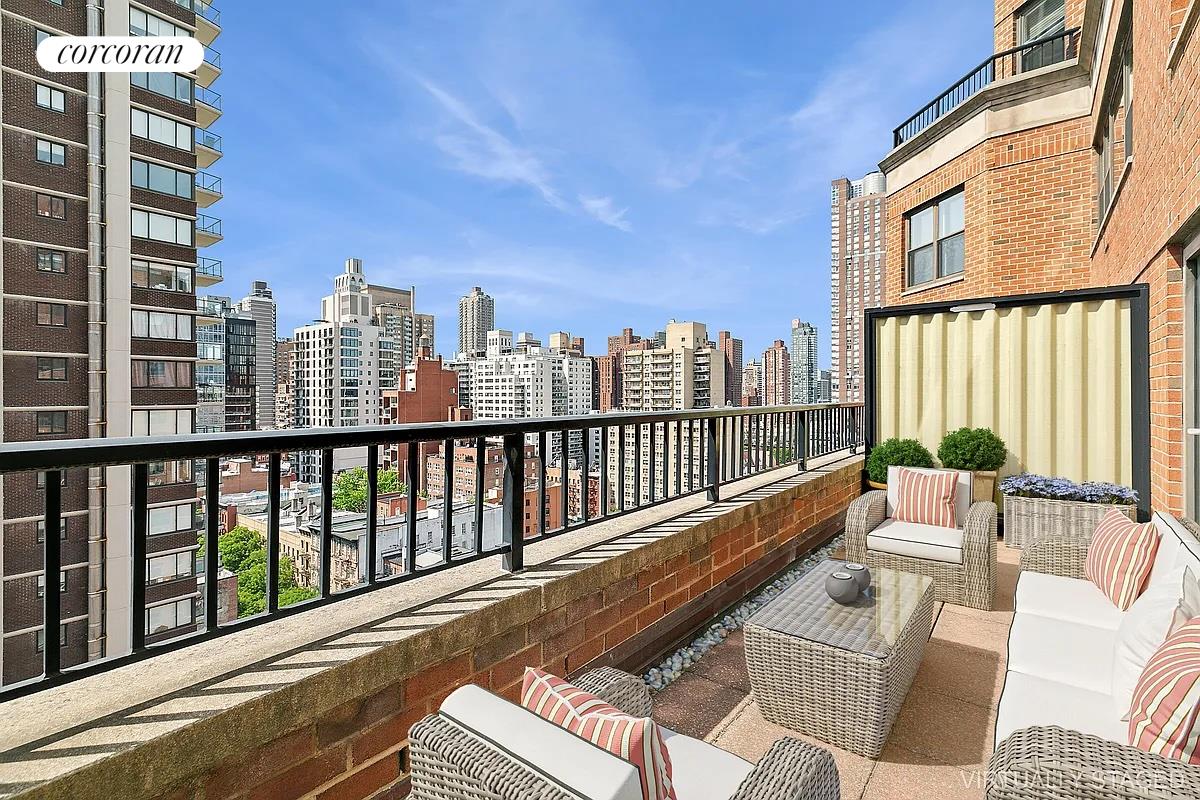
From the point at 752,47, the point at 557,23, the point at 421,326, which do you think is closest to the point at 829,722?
the point at 557,23

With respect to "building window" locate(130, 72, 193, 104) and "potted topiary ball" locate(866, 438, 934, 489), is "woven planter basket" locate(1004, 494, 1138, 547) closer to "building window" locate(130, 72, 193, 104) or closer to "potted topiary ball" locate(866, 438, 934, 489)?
"potted topiary ball" locate(866, 438, 934, 489)

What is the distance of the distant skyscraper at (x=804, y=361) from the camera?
24.4m

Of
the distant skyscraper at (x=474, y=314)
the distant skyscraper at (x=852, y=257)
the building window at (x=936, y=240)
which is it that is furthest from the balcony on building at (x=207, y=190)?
the distant skyscraper at (x=474, y=314)

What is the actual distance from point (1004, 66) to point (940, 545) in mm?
8461

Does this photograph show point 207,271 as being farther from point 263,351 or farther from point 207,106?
point 207,106

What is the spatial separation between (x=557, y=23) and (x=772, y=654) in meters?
10.0

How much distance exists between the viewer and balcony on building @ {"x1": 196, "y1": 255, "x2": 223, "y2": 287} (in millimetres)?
7934

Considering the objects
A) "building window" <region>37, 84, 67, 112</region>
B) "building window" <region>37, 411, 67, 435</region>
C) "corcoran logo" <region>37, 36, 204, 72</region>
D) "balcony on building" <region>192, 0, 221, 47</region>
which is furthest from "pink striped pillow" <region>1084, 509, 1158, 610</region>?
"balcony on building" <region>192, 0, 221, 47</region>

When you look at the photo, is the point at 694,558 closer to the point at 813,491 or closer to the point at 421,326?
the point at 813,491

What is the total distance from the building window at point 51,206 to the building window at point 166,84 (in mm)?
2611

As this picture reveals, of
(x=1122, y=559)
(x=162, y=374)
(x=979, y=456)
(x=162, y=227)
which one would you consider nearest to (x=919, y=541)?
(x=1122, y=559)

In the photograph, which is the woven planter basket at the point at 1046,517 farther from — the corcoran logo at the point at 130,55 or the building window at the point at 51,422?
the building window at the point at 51,422

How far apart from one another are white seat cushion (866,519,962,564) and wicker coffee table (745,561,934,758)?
121 cm

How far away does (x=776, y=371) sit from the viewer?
92.0 feet
